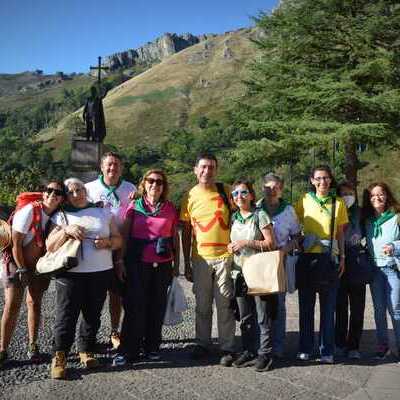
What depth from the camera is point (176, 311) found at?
13.5 feet

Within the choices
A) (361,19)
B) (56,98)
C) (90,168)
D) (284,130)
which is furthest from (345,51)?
(56,98)

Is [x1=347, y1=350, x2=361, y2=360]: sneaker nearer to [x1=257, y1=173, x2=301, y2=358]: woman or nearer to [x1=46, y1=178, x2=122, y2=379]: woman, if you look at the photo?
[x1=257, y1=173, x2=301, y2=358]: woman

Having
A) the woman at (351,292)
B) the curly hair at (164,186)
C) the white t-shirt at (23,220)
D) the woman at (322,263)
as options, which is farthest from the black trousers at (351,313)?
the white t-shirt at (23,220)

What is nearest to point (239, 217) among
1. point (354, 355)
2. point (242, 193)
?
point (242, 193)

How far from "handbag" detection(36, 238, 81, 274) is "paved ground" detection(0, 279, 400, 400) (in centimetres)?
83

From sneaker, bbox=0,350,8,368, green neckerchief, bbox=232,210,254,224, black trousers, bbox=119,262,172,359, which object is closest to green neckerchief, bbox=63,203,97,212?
black trousers, bbox=119,262,172,359

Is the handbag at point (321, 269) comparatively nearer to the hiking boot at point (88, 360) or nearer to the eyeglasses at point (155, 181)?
the eyeglasses at point (155, 181)

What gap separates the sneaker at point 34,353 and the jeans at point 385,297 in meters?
3.01

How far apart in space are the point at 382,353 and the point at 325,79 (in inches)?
564

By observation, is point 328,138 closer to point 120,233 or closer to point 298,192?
point 120,233

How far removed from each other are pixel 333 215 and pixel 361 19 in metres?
15.8

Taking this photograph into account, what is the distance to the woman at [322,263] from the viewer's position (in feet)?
13.0

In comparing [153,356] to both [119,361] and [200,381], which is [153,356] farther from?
[200,381]

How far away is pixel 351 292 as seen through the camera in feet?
13.9
